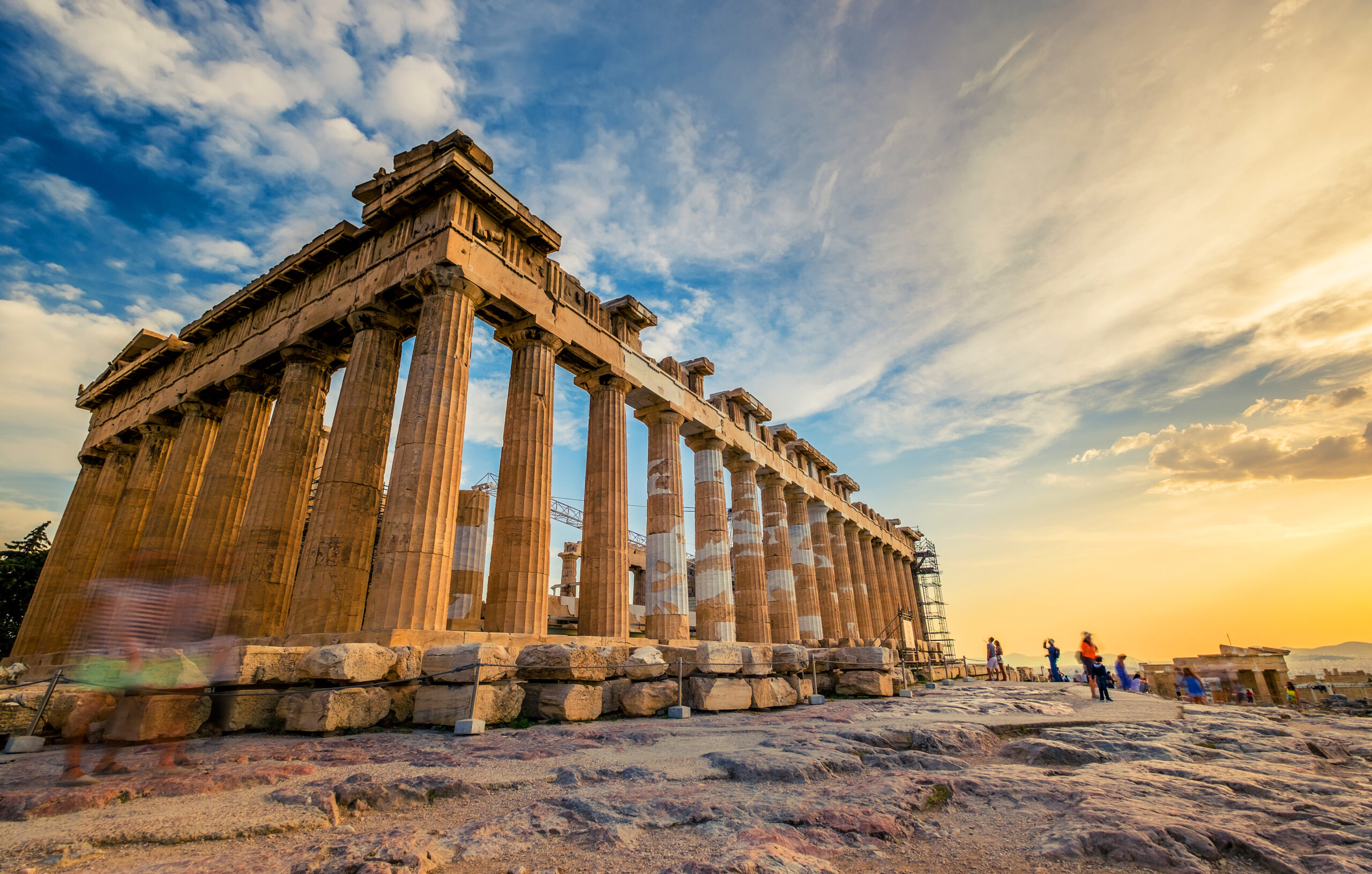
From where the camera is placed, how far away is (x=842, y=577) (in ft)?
105

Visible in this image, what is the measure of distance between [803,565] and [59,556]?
28.9 meters

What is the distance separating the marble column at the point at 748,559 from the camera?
22.8 m

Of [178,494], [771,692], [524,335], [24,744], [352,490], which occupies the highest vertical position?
[524,335]

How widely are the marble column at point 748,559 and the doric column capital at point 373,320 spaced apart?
559 inches

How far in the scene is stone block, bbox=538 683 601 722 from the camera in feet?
26.8

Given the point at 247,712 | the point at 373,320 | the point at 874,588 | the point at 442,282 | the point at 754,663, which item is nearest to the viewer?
the point at 247,712

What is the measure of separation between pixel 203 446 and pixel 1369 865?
24432 mm

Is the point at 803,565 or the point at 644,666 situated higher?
the point at 803,565

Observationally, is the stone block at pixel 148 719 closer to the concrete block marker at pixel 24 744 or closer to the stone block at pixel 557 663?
the concrete block marker at pixel 24 744

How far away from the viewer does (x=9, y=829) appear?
342cm

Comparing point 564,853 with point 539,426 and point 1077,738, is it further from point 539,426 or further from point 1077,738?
point 539,426

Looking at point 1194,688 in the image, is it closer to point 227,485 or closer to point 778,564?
point 778,564

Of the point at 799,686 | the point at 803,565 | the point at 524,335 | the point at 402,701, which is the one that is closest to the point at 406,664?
the point at 402,701

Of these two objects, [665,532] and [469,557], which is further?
[665,532]
